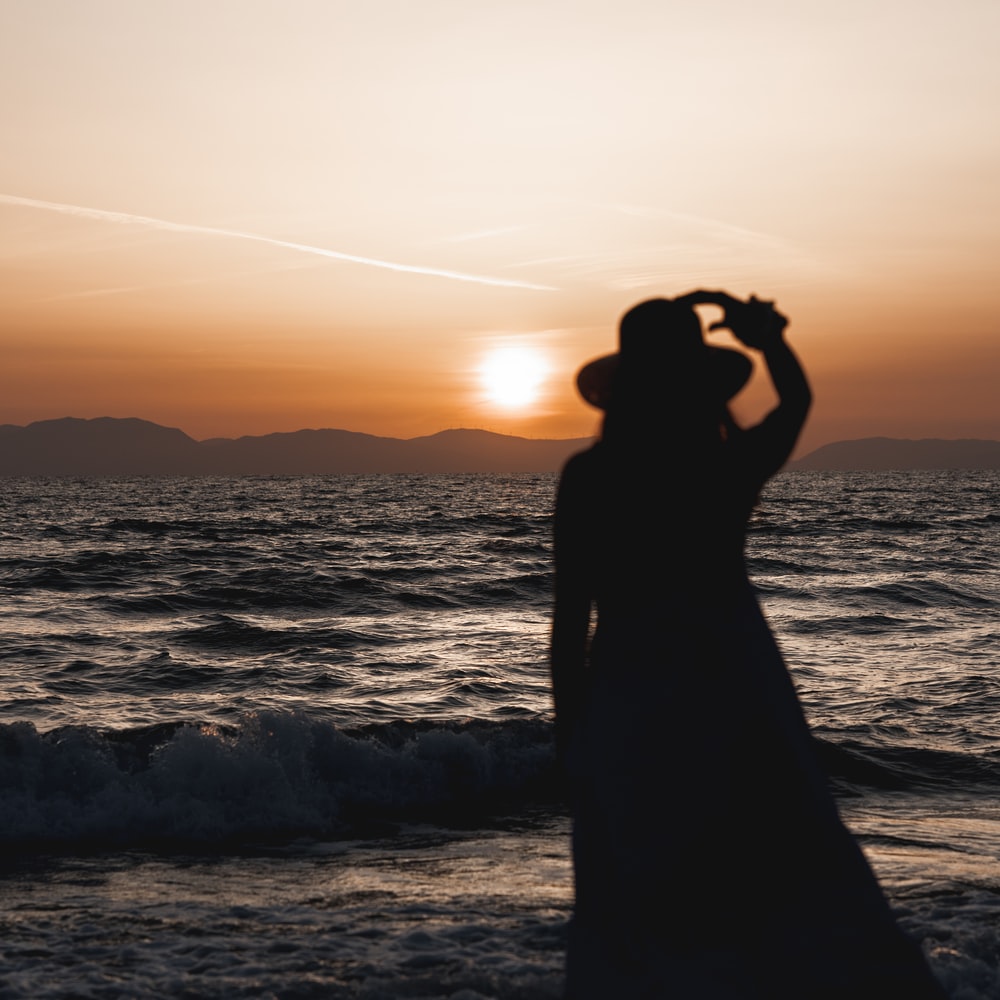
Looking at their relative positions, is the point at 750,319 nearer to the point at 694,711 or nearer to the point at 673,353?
the point at 673,353

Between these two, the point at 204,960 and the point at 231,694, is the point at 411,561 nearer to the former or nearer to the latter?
the point at 231,694

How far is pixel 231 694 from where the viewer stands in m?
12.7

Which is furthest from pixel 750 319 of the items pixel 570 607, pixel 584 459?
pixel 570 607

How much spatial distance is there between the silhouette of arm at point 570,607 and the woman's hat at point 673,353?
0.29 meters

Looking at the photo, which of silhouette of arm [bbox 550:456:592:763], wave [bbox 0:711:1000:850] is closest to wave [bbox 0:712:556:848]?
wave [bbox 0:711:1000:850]

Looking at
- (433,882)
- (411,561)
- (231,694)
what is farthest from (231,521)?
(433,882)

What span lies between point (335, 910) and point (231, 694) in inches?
267

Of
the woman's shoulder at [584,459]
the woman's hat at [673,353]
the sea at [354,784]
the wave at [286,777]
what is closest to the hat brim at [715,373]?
the woman's hat at [673,353]

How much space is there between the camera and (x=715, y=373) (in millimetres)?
2764

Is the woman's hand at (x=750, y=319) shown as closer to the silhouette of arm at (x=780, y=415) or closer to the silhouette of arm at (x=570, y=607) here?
the silhouette of arm at (x=780, y=415)

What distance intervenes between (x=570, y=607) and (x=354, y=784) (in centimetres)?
718

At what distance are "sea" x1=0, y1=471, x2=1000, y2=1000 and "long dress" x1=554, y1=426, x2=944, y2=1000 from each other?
14cm

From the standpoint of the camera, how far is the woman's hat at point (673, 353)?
2.68 m

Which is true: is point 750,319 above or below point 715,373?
above
